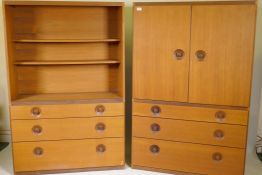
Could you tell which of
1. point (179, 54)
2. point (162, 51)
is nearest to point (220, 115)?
point (179, 54)

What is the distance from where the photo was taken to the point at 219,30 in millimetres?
2150

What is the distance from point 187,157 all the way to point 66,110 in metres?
1.09

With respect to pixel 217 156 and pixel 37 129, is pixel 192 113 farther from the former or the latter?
pixel 37 129

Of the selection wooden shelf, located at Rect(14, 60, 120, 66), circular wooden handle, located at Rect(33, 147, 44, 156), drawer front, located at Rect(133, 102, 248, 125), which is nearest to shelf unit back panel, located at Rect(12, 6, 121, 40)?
wooden shelf, located at Rect(14, 60, 120, 66)

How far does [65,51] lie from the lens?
2.68 metres

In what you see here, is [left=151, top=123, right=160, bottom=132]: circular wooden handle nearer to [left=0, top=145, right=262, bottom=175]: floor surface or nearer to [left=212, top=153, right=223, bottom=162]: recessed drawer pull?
[left=0, top=145, right=262, bottom=175]: floor surface

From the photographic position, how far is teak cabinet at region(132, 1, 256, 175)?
2.15m

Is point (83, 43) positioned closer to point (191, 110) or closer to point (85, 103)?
point (85, 103)

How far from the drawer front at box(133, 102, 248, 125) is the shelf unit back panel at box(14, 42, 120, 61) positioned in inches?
21.9

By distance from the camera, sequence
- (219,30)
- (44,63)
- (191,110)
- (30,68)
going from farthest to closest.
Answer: (30,68)
(44,63)
(191,110)
(219,30)

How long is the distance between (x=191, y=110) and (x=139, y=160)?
65 cm

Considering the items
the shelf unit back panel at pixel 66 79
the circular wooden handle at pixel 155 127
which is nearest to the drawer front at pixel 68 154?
the circular wooden handle at pixel 155 127

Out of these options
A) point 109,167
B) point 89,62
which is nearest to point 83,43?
point 89,62

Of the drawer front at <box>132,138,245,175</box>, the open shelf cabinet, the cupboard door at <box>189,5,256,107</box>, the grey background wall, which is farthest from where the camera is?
the grey background wall
